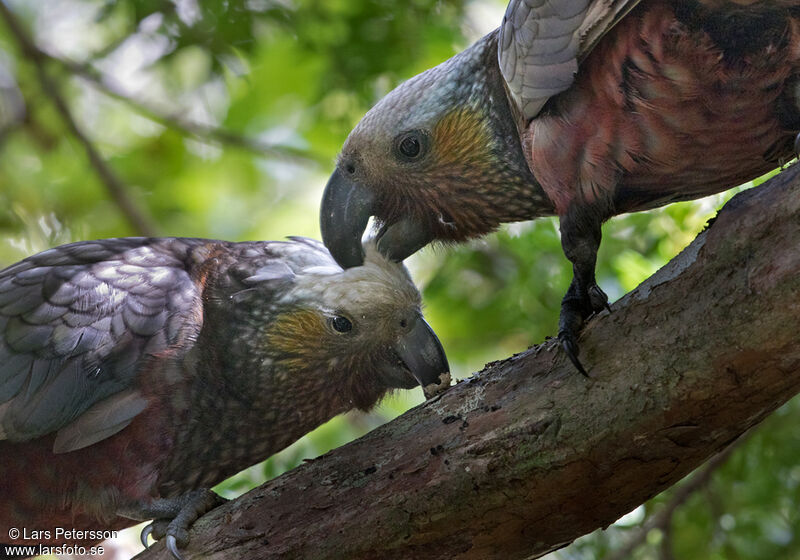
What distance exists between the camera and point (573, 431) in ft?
8.39

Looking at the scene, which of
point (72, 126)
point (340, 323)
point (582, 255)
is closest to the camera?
point (582, 255)

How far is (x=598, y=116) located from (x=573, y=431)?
1.02 meters

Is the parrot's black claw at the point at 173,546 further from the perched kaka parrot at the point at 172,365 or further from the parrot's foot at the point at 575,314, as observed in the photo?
the parrot's foot at the point at 575,314

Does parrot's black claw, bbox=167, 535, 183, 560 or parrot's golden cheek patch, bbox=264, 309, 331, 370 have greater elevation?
parrot's golden cheek patch, bbox=264, 309, 331, 370

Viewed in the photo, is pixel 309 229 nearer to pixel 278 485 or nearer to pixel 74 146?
pixel 74 146

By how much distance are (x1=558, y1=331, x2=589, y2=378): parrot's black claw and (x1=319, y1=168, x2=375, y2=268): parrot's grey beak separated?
3.89 feet

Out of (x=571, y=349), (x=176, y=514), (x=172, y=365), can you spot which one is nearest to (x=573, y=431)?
(x=571, y=349)

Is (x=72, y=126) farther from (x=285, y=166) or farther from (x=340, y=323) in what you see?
(x=340, y=323)

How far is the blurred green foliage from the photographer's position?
4.24 meters

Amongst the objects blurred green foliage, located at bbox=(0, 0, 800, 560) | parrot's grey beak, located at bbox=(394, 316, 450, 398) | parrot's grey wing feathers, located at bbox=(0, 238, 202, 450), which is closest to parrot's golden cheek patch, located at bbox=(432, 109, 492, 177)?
blurred green foliage, located at bbox=(0, 0, 800, 560)

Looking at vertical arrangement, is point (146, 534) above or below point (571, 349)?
above

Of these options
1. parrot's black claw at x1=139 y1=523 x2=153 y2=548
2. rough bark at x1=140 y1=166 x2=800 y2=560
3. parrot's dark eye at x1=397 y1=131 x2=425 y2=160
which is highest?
parrot's dark eye at x1=397 y1=131 x2=425 y2=160

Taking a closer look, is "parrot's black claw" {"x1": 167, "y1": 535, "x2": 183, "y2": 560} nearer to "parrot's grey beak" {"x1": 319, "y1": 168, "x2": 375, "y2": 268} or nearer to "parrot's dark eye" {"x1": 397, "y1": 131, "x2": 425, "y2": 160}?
"parrot's grey beak" {"x1": 319, "y1": 168, "x2": 375, "y2": 268}

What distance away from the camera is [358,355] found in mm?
3643
